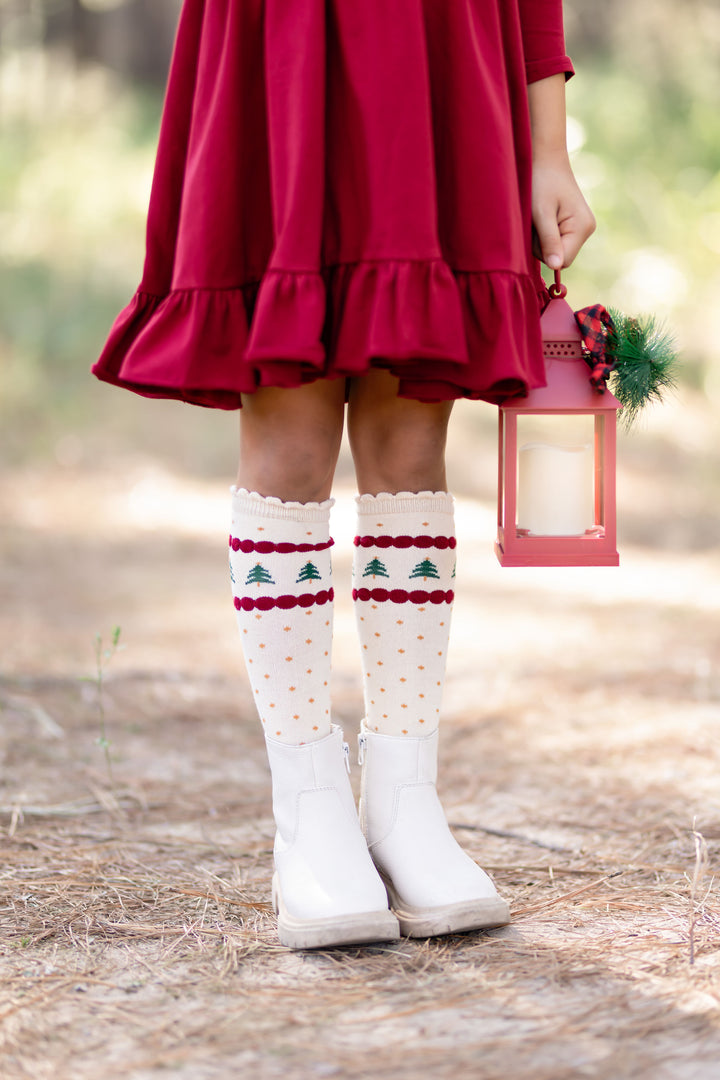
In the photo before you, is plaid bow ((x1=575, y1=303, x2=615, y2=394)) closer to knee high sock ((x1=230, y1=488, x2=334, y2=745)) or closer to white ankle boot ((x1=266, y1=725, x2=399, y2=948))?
knee high sock ((x1=230, y1=488, x2=334, y2=745))

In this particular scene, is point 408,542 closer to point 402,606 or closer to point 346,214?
point 402,606

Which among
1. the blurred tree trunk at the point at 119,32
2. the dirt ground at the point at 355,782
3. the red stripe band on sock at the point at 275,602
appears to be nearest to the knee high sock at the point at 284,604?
the red stripe band on sock at the point at 275,602

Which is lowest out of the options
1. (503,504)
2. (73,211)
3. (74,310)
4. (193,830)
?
(193,830)

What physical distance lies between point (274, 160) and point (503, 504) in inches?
17.6

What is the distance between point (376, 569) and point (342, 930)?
1.22ft

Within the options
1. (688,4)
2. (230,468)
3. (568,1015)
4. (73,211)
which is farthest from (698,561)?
(688,4)

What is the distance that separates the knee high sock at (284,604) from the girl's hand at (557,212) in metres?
0.38

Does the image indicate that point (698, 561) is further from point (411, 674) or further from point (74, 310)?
point (74, 310)

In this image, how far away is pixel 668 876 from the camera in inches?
45.1

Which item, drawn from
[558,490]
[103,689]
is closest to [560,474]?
[558,490]

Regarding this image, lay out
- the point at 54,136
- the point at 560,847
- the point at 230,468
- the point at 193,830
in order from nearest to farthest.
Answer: the point at 560,847
the point at 193,830
the point at 230,468
the point at 54,136

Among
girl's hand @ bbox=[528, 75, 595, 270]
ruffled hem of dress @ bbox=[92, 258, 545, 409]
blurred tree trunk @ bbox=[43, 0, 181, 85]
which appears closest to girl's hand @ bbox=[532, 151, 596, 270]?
girl's hand @ bbox=[528, 75, 595, 270]

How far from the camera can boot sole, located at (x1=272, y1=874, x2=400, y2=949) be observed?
3.04ft

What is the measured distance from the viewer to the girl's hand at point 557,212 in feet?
3.44
